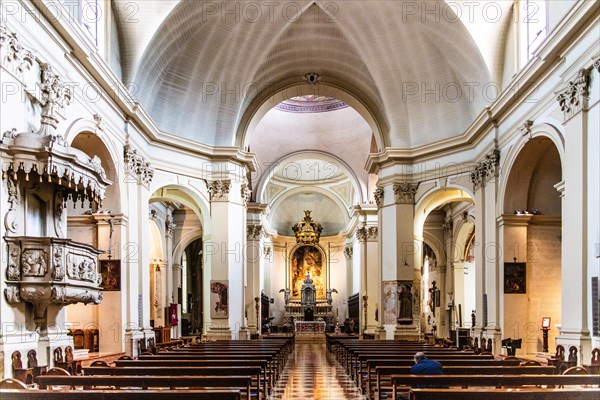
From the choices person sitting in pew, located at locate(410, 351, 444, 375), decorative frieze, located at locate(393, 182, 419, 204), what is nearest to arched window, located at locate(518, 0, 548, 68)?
decorative frieze, located at locate(393, 182, 419, 204)

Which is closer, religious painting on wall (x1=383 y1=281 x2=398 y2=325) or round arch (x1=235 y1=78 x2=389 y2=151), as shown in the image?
religious painting on wall (x1=383 y1=281 x2=398 y2=325)

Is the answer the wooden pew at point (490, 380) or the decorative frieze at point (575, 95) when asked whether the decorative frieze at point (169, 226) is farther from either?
the wooden pew at point (490, 380)

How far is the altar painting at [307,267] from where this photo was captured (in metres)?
47.3

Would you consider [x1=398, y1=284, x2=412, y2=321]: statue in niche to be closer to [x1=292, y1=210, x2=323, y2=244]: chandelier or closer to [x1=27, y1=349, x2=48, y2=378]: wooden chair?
[x1=27, y1=349, x2=48, y2=378]: wooden chair

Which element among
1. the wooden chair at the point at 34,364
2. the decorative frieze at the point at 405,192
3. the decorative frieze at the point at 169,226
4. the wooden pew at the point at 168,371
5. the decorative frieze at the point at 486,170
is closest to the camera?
the wooden pew at the point at 168,371

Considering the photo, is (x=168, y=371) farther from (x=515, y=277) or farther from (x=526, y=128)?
(x=515, y=277)

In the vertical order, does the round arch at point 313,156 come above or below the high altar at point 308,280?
above

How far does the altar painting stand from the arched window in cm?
3062

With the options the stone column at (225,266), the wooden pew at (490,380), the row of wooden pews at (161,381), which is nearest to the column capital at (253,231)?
the stone column at (225,266)

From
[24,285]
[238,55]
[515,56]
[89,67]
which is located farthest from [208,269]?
[24,285]

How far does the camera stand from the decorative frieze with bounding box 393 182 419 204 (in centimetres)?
2439

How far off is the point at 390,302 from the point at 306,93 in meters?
8.26

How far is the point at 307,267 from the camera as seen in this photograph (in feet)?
156

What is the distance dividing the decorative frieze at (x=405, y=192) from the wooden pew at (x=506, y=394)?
17113 mm
